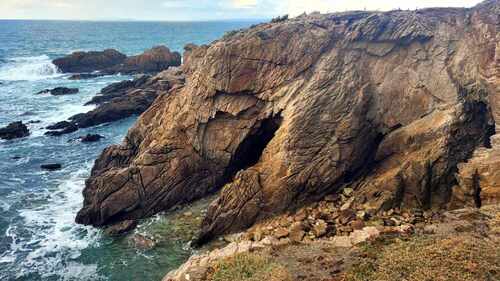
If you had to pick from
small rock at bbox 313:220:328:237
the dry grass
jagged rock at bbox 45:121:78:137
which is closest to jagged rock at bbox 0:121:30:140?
jagged rock at bbox 45:121:78:137

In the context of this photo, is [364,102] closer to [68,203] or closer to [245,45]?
[245,45]

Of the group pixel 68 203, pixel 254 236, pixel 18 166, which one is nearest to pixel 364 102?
pixel 254 236

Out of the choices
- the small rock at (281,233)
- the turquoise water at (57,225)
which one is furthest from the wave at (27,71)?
the small rock at (281,233)

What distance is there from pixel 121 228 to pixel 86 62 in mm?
69473

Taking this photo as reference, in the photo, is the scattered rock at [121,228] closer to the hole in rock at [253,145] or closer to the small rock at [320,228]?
the hole in rock at [253,145]

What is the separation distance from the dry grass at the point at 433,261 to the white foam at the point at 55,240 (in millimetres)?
13479

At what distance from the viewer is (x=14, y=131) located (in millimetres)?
45844

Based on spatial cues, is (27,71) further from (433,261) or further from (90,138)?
(433,261)

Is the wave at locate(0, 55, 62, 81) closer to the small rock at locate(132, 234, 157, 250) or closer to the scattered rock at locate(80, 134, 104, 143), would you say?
the scattered rock at locate(80, 134, 104, 143)

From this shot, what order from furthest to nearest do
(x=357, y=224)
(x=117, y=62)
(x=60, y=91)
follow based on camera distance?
(x=117, y=62) → (x=60, y=91) → (x=357, y=224)

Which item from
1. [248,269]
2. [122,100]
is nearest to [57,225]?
[248,269]

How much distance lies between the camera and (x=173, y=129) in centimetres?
2991

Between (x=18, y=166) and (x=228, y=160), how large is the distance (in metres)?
20.1

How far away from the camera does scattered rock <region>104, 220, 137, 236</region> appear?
85.3ft
